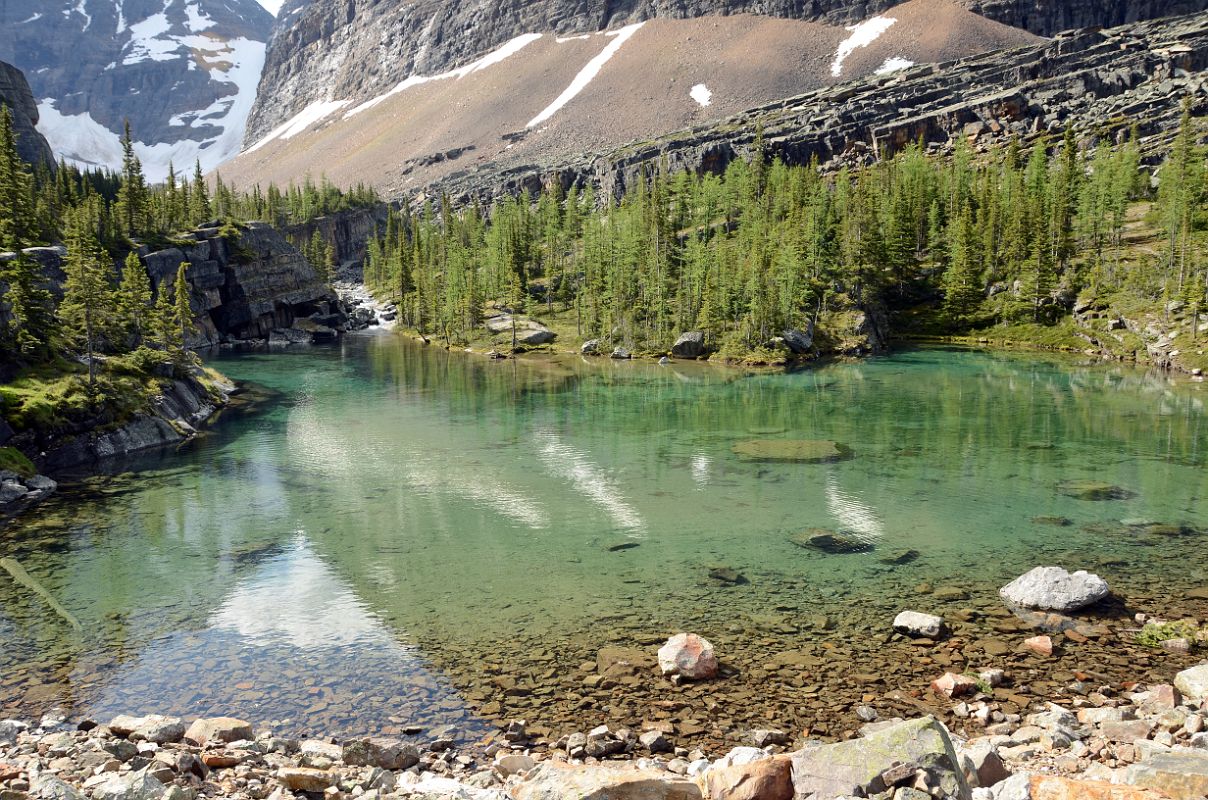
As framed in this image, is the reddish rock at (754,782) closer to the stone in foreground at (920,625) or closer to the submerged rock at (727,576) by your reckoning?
the stone in foreground at (920,625)

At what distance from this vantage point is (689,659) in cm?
1731

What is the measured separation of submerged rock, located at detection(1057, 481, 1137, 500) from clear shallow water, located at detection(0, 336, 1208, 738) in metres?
0.53

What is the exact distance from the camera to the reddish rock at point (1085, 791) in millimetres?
9797

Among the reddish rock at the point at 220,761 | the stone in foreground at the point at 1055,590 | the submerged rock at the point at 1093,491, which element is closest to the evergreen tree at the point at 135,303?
the reddish rock at the point at 220,761

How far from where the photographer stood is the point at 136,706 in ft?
55.6

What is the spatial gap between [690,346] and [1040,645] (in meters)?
81.0

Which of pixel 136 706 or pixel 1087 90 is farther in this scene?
pixel 1087 90

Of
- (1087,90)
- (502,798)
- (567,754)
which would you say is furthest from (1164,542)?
(1087,90)

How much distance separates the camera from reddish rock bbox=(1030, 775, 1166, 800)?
9797 millimetres

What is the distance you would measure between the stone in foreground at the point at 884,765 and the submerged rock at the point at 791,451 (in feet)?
98.7

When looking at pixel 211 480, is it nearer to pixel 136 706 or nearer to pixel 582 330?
pixel 136 706

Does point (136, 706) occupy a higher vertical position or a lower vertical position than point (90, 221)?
lower

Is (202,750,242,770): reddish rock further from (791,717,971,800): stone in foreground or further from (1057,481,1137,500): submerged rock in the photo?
(1057,481,1137,500): submerged rock

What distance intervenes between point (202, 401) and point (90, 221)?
66514 millimetres
